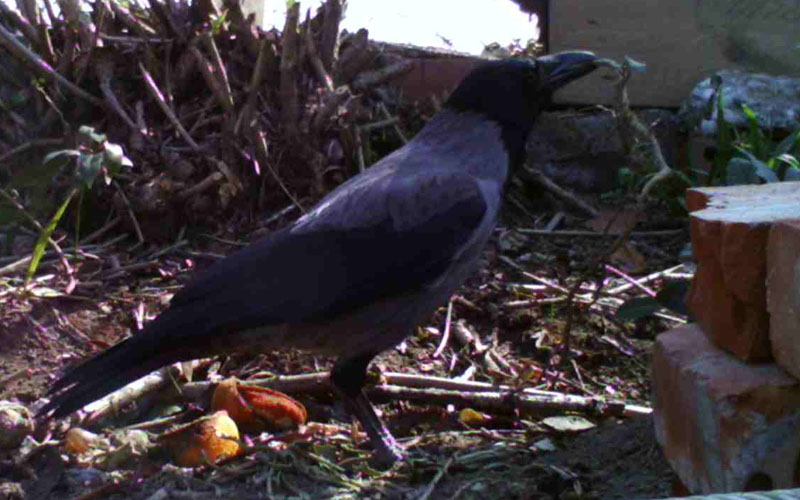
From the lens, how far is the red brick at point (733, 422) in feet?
7.82

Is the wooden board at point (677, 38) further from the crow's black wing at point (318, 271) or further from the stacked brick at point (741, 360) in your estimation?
the stacked brick at point (741, 360)

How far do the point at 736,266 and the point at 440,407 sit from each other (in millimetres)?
1444

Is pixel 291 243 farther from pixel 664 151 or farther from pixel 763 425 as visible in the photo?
pixel 664 151

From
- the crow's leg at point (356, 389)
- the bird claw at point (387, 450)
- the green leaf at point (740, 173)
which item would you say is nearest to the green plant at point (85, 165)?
the crow's leg at point (356, 389)

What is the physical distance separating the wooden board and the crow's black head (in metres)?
1.34

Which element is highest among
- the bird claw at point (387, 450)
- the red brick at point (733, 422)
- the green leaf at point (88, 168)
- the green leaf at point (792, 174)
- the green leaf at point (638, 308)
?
the green leaf at point (88, 168)

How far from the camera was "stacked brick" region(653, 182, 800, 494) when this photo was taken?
236cm

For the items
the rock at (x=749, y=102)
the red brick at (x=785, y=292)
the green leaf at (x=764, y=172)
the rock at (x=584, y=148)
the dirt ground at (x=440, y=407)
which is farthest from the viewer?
the rock at (x=584, y=148)

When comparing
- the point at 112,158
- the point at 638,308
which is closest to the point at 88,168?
the point at 112,158

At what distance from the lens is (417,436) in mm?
3602

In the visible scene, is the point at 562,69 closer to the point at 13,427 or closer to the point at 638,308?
the point at 638,308

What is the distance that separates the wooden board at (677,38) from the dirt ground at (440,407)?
34.1 inches

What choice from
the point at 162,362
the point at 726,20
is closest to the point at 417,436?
the point at 162,362

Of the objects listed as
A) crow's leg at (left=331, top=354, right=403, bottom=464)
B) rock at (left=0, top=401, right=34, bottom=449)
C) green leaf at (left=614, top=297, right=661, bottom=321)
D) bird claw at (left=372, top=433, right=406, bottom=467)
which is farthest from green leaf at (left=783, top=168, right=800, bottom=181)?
rock at (left=0, top=401, right=34, bottom=449)
